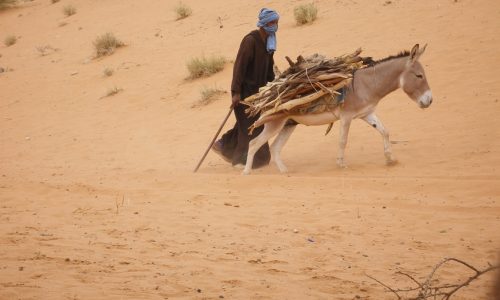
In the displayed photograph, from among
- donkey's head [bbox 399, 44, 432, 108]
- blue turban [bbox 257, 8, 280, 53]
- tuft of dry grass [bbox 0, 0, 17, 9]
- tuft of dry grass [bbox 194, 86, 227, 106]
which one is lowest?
tuft of dry grass [bbox 194, 86, 227, 106]

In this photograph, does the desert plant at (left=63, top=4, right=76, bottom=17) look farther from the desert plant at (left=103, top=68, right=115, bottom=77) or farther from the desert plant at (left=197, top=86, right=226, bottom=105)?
the desert plant at (left=197, top=86, right=226, bottom=105)

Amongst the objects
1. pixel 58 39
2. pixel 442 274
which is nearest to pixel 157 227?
pixel 442 274

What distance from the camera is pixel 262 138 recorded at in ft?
28.5

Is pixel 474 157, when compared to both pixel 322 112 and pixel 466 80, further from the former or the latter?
pixel 466 80

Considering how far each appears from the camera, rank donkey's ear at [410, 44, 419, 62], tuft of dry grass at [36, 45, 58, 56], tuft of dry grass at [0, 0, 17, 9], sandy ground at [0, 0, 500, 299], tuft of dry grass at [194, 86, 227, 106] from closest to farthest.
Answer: sandy ground at [0, 0, 500, 299] < donkey's ear at [410, 44, 419, 62] < tuft of dry grass at [194, 86, 227, 106] < tuft of dry grass at [36, 45, 58, 56] < tuft of dry grass at [0, 0, 17, 9]

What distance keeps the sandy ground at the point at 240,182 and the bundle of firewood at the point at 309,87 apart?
0.92 metres

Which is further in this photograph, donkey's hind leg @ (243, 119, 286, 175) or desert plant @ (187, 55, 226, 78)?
desert plant @ (187, 55, 226, 78)

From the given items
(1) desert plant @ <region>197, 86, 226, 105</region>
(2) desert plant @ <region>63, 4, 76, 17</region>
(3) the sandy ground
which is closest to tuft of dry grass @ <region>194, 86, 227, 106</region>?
(1) desert plant @ <region>197, 86, 226, 105</region>

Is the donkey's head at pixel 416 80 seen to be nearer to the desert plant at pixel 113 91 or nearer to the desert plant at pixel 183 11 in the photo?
the desert plant at pixel 113 91

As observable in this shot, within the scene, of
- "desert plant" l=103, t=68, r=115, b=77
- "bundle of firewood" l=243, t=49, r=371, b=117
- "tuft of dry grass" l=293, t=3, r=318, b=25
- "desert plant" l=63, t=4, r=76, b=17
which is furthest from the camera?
"desert plant" l=63, t=4, r=76, b=17

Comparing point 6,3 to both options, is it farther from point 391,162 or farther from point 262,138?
point 391,162

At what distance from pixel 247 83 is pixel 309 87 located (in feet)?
3.61

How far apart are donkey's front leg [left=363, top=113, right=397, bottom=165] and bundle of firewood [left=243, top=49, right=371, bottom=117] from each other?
0.57 metres

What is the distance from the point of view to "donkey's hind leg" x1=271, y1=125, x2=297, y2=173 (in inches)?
348
